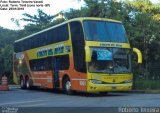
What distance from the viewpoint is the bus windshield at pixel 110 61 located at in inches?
867

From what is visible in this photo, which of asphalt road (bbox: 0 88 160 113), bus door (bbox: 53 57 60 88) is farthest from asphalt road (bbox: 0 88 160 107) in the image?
bus door (bbox: 53 57 60 88)

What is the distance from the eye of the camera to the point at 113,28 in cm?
2311

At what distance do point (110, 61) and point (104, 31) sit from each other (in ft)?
5.48

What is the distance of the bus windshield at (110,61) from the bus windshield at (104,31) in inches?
24.4

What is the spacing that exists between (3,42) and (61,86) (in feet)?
114

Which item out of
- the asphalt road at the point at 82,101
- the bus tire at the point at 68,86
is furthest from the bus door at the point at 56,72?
the asphalt road at the point at 82,101

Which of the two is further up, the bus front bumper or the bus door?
the bus door

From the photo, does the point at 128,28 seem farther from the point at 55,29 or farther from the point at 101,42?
the point at 101,42

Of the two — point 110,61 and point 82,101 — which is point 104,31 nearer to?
point 110,61

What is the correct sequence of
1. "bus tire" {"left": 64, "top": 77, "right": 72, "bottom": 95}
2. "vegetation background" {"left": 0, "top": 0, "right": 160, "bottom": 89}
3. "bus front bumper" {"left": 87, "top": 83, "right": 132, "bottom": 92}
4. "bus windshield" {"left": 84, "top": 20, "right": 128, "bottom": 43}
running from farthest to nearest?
"vegetation background" {"left": 0, "top": 0, "right": 160, "bottom": 89}, "bus tire" {"left": 64, "top": 77, "right": 72, "bottom": 95}, "bus windshield" {"left": 84, "top": 20, "right": 128, "bottom": 43}, "bus front bumper" {"left": 87, "top": 83, "right": 132, "bottom": 92}

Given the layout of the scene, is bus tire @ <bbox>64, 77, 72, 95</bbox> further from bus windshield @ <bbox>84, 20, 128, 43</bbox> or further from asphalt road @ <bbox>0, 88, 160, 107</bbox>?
bus windshield @ <bbox>84, 20, 128, 43</bbox>

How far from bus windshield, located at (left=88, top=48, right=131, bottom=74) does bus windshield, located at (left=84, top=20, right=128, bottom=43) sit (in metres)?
0.62

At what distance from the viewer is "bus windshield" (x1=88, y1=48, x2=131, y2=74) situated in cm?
2203

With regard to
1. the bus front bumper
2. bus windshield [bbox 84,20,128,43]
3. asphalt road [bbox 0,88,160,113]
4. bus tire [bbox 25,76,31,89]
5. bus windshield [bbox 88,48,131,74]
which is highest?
bus windshield [bbox 84,20,128,43]
